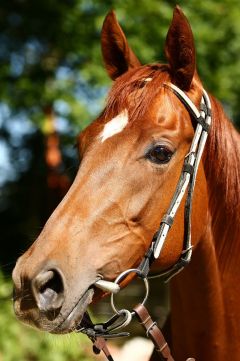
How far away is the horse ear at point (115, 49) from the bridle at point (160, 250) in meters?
0.42

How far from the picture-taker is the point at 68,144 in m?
9.80

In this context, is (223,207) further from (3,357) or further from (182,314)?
(3,357)

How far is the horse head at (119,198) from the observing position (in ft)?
7.45

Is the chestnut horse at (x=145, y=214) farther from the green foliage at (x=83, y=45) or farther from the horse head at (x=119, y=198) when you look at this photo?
the green foliage at (x=83, y=45)

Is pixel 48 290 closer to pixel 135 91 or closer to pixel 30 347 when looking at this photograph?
pixel 135 91

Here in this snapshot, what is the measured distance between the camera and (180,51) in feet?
8.86

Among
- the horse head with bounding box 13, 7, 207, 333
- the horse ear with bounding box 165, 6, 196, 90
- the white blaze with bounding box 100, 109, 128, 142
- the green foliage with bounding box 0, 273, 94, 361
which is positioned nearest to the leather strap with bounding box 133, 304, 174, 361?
the horse head with bounding box 13, 7, 207, 333

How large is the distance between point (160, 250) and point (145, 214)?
0.15 meters

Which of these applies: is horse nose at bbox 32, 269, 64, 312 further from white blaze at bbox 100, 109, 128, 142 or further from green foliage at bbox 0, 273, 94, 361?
green foliage at bbox 0, 273, 94, 361

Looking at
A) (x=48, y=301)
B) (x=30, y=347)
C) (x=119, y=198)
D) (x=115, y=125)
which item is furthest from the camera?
(x=30, y=347)

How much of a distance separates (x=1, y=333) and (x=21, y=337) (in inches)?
6.2

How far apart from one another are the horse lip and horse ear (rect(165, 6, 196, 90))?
1.02m

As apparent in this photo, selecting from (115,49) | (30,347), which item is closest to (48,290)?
(115,49)

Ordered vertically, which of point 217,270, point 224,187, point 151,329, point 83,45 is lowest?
point 151,329
